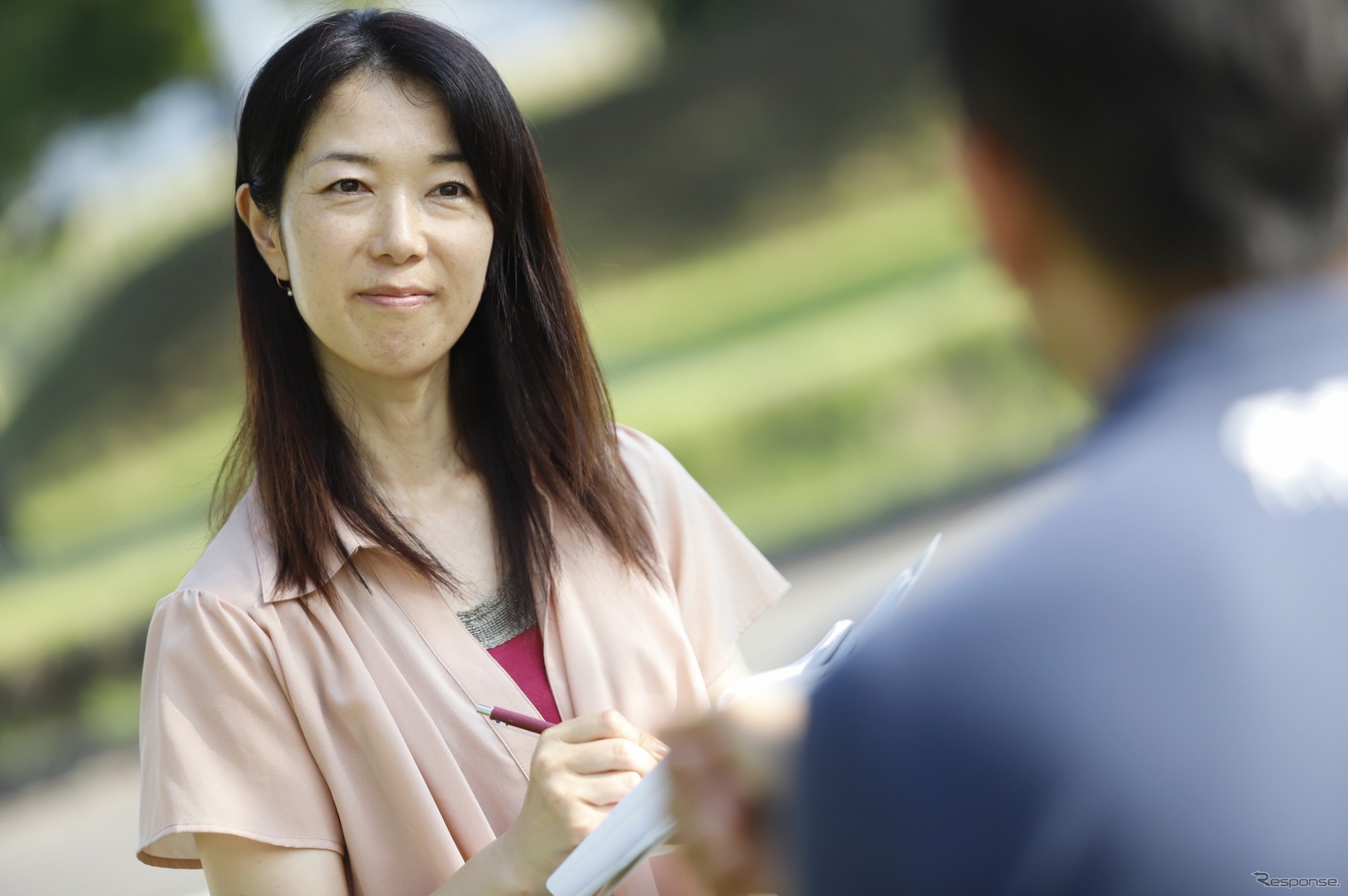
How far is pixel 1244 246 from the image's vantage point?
0.80 m

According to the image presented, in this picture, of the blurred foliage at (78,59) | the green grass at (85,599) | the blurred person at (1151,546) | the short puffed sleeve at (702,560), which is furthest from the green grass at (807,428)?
the blurred person at (1151,546)

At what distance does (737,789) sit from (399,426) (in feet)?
4.46

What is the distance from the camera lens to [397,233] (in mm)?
2031

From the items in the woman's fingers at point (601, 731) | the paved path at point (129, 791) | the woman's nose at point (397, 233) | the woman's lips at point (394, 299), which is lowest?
the paved path at point (129, 791)

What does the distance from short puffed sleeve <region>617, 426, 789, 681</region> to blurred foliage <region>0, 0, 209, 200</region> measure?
9.25m

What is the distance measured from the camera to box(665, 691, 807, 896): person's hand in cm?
97

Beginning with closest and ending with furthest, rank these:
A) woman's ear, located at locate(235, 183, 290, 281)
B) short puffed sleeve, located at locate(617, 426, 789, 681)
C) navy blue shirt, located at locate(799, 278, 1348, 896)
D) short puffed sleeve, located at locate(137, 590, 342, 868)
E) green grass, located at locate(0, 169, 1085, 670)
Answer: navy blue shirt, located at locate(799, 278, 1348, 896) < short puffed sleeve, located at locate(137, 590, 342, 868) < woman's ear, located at locate(235, 183, 290, 281) < short puffed sleeve, located at locate(617, 426, 789, 681) < green grass, located at locate(0, 169, 1085, 670)

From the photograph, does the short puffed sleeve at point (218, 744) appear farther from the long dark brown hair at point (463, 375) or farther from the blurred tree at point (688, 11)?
the blurred tree at point (688, 11)

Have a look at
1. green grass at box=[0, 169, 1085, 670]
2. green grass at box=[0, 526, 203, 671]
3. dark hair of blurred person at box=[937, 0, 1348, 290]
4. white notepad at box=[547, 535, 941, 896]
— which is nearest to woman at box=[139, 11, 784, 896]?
white notepad at box=[547, 535, 941, 896]

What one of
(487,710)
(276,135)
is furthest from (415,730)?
(276,135)

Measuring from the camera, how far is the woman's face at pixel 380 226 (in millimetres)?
2049

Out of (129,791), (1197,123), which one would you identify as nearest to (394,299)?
(1197,123)

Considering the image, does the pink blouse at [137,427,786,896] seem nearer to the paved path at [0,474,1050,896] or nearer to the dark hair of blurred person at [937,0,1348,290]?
the dark hair of blurred person at [937,0,1348,290]

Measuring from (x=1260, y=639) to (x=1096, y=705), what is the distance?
93 mm
